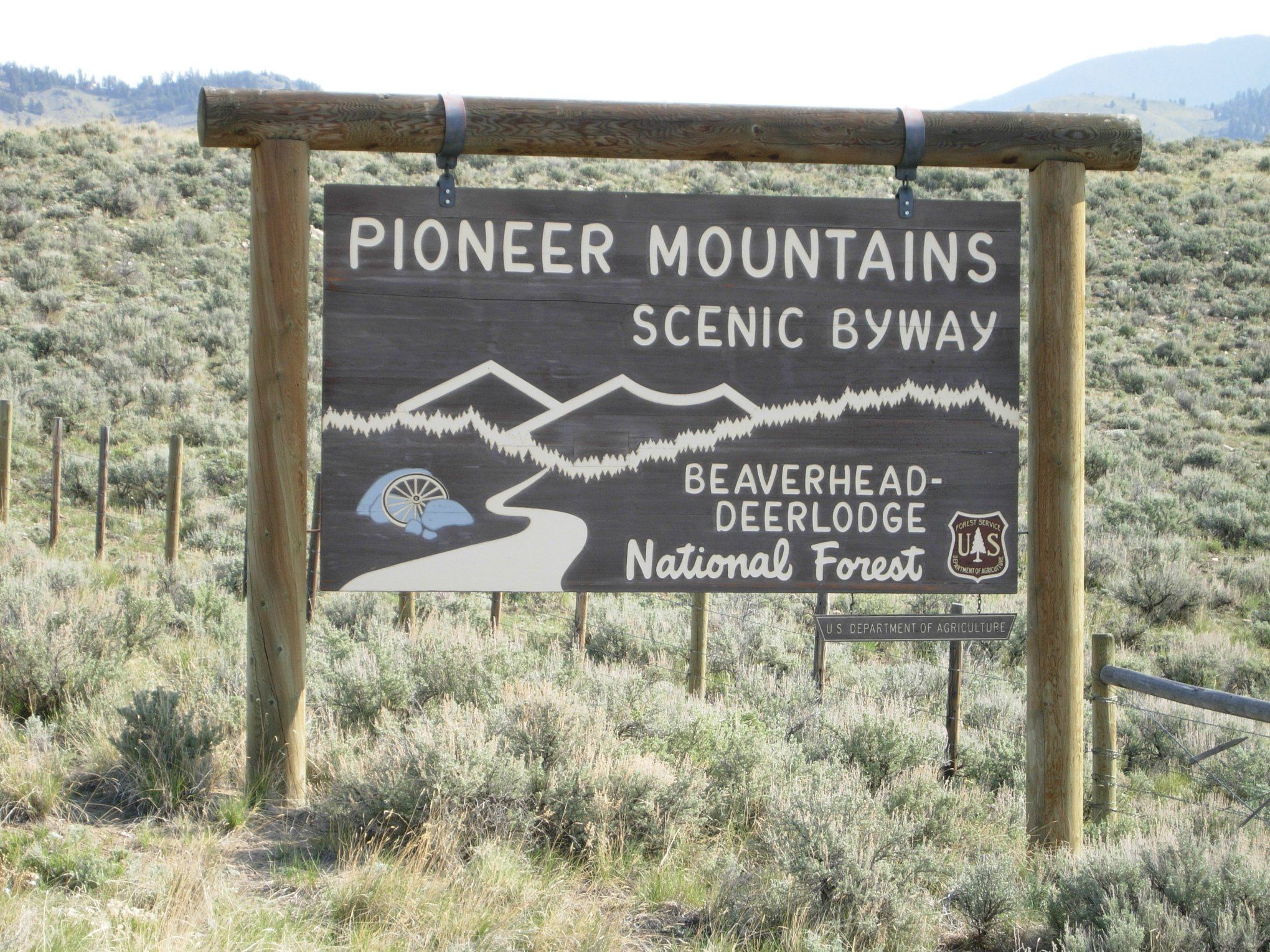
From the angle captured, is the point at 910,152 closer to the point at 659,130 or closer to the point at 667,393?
the point at 659,130

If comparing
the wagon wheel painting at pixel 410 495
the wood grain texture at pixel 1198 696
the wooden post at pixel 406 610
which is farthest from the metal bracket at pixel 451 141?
the wooden post at pixel 406 610

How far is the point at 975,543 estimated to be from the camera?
14.4 feet

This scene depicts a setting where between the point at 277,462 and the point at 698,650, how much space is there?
3991 mm

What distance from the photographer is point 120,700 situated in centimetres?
498

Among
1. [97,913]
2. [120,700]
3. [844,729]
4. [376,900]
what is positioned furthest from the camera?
[844,729]

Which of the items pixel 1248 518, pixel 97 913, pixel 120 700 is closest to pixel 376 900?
pixel 97 913

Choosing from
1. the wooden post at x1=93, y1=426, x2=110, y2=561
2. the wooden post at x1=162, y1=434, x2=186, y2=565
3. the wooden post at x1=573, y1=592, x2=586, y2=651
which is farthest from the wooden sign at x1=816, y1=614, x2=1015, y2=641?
the wooden post at x1=93, y1=426, x2=110, y2=561

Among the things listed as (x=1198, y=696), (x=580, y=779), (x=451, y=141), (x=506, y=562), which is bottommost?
(x=580, y=779)

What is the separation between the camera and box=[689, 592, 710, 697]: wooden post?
7184mm

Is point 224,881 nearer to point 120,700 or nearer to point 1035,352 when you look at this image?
point 120,700

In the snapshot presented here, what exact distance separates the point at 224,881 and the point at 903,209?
3.77 meters

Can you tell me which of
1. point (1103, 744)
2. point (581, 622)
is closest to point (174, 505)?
point (581, 622)

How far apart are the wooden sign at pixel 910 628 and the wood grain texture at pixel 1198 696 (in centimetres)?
77

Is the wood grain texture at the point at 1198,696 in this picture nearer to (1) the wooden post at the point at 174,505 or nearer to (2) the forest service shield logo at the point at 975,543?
(2) the forest service shield logo at the point at 975,543
